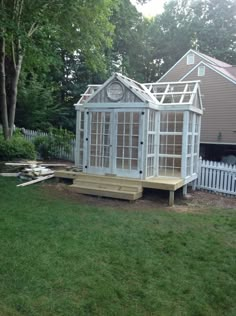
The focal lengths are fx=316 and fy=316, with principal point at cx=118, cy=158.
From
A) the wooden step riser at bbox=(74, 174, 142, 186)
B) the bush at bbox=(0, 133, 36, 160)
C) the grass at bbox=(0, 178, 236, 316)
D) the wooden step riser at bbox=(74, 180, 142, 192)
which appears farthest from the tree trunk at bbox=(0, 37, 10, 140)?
the grass at bbox=(0, 178, 236, 316)

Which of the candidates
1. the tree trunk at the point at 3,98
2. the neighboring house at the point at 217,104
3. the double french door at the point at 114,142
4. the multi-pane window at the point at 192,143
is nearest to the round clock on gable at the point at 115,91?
the double french door at the point at 114,142

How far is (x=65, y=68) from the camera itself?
21656 millimetres

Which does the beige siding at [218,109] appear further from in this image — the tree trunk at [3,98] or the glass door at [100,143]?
the tree trunk at [3,98]

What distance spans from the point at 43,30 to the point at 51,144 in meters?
4.64

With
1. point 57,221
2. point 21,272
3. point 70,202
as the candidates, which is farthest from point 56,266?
point 70,202

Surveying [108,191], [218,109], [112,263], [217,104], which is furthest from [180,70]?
[112,263]

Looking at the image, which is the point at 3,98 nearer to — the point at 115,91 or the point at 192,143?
the point at 115,91

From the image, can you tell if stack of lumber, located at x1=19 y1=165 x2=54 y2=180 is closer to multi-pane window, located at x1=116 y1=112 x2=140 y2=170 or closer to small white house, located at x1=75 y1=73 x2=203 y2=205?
small white house, located at x1=75 y1=73 x2=203 y2=205

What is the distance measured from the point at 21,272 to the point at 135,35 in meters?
26.0

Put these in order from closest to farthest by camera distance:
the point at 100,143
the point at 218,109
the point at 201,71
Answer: the point at 100,143, the point at 218,109, the point at 201,71

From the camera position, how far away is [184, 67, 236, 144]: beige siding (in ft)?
56.2

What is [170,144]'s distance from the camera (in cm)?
827

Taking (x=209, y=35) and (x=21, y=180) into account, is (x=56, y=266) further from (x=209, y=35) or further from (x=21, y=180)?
(x=209, y=35)

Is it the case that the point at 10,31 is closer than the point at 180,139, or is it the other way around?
the point at 180,139
